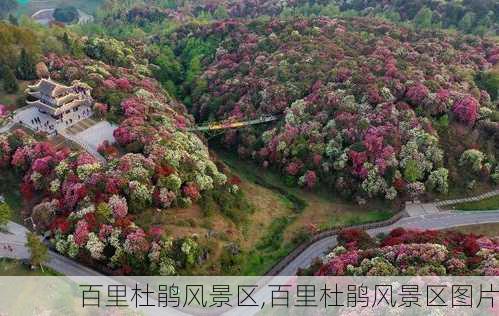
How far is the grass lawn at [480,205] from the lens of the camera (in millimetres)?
74369

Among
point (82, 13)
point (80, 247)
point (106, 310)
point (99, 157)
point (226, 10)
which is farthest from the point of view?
point (82, 13)

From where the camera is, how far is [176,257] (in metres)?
60.5

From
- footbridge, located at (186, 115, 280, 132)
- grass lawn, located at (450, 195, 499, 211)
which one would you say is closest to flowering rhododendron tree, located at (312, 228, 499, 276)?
grass lawn, located at (450, 195, 499, 211)

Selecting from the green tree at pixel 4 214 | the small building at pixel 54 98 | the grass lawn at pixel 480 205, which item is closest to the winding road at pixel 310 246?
the grass lawn at pixel 480 205

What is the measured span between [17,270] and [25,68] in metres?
44.4

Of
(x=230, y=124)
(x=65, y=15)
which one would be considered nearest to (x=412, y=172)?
(x=230, y=124)

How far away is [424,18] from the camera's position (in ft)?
468

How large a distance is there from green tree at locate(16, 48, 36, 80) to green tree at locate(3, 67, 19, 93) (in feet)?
13.4

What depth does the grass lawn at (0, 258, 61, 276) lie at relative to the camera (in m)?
Result: 56.0

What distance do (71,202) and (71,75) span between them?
32.4 metres

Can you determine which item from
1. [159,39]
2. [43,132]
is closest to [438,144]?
[43,132]

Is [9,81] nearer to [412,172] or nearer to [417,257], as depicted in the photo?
[412,172]

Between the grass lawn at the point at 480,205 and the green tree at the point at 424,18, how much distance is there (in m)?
80.3

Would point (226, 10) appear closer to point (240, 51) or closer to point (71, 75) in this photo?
point (240, 51)
